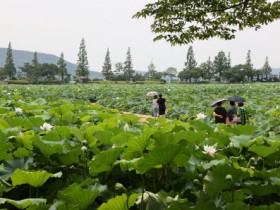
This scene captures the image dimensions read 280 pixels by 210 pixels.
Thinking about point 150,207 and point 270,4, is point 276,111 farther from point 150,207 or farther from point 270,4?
point 150,207

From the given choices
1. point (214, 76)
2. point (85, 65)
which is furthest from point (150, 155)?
point (214, 76)

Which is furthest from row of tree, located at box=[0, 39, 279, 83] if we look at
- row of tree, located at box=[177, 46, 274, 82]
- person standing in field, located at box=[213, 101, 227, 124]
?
person standing in field, located at box=[213, 101, 227, 124]

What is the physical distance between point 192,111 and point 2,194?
12.0 metres

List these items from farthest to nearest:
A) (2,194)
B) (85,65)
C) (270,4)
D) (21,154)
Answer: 1. (85,65)
2. (270,4)
3. (21,154)
4. (2,194)

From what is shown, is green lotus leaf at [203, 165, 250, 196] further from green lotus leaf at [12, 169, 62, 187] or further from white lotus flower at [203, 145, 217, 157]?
green lotus leaf at [12, 169, 62, 187]

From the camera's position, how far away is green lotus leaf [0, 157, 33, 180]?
74.9 inches

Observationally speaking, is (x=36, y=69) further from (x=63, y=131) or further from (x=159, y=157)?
(x=159, y=157)

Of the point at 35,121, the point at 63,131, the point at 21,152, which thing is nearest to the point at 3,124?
the point at 35,121

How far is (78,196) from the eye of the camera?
1.54 m

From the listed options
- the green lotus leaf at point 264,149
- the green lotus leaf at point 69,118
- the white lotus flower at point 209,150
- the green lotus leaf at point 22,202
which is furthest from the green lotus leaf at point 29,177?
the green lotus leaf at point 69,118

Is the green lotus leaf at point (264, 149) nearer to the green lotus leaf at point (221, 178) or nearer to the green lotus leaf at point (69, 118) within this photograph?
the green lotus leaf at point (221, 178)

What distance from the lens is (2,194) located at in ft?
5.92

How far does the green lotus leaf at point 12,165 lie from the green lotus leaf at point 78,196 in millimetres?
502

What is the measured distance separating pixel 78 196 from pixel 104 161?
0.36 metres
